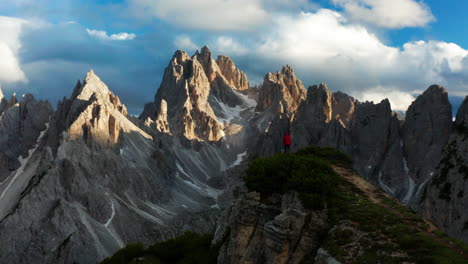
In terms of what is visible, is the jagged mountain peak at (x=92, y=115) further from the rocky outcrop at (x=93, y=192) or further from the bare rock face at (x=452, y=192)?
Answer: the bare rock face at (x=452, y=192)

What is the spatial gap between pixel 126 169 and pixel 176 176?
35.2 m

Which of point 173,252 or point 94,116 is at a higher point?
point 94,116

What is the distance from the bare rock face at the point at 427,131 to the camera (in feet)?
344

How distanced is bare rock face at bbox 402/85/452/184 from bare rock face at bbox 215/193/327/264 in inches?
3774

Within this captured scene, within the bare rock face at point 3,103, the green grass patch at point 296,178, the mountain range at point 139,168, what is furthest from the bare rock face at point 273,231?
the bare rock face at point 3,103

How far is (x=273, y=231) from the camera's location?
61.4ft

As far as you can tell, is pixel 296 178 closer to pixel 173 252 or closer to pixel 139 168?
pixel 173 252

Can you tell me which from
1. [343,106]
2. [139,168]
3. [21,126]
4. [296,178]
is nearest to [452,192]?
[296,178]

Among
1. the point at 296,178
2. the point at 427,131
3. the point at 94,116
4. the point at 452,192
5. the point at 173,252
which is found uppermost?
the point at 94,116

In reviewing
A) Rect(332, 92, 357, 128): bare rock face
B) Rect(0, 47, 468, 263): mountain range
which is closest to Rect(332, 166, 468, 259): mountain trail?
Rect(0, 47, 468, 263): mountain range

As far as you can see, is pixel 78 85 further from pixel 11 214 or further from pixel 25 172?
pixel 11 214

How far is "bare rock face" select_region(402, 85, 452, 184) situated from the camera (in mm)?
104812

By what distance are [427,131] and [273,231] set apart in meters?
105

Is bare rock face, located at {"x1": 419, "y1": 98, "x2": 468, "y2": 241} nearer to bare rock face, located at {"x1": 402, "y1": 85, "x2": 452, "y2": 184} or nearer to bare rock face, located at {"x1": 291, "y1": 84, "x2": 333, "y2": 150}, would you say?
bare rock face, located at {"x1": 402, "y1": 85, "x2": 452, "y2": 184}
